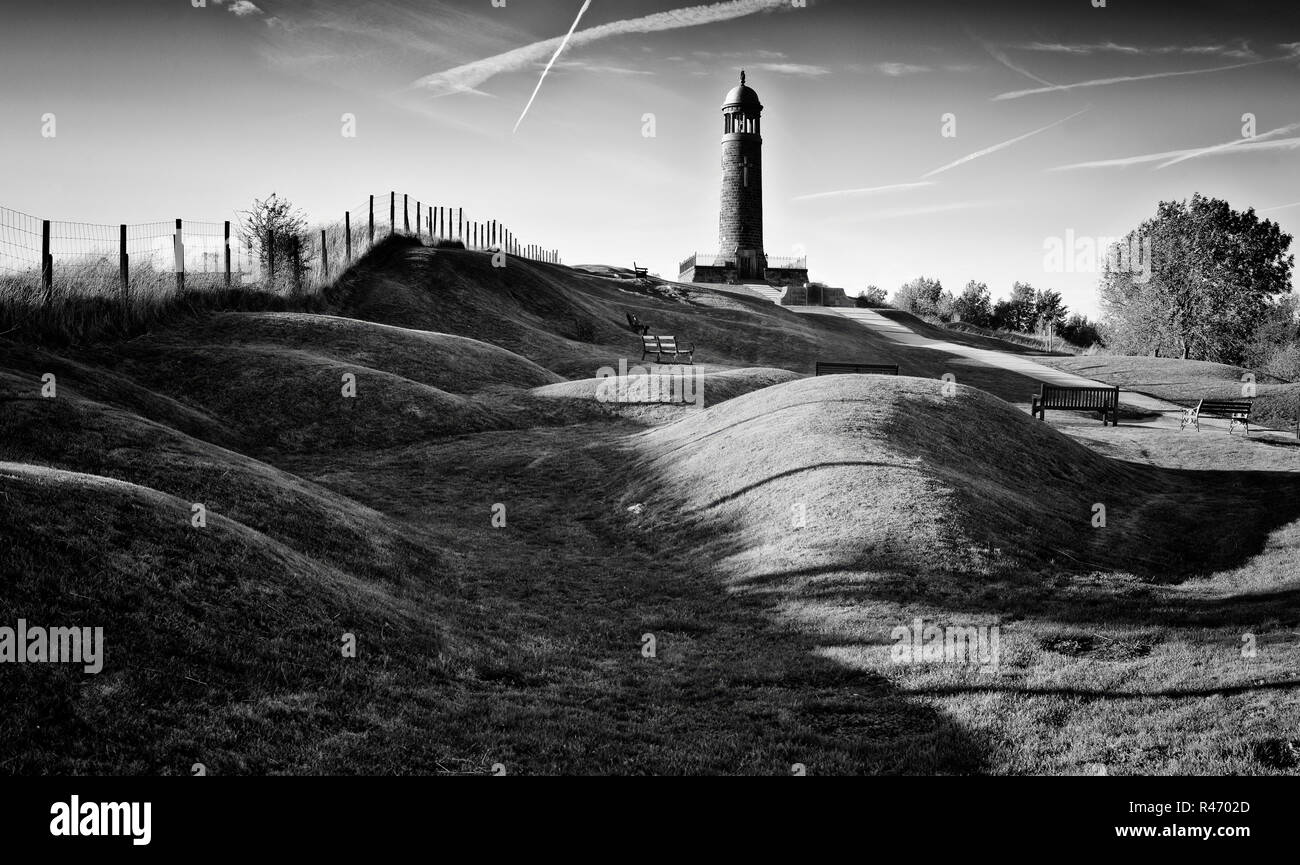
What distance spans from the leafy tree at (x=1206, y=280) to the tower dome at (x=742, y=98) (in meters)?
35.6

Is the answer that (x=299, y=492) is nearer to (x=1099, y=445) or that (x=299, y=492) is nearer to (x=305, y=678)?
(x=305, y=678)

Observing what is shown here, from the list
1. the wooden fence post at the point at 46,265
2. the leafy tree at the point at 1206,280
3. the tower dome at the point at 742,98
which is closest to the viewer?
the wooden fence post at the point at 46,265

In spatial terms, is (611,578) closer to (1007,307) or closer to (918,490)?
(918,490)

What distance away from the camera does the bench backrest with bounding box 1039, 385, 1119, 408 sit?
26.1 m

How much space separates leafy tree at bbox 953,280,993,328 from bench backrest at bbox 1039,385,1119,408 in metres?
94.2

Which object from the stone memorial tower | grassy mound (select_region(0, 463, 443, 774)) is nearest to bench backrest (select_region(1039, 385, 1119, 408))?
grassy mound (select_region(0, 463, 443, 774))

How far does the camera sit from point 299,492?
40.9 feet

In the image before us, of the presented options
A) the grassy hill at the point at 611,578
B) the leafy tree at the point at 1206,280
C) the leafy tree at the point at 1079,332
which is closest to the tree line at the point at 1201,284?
the leafy tree at the point at 1206,280

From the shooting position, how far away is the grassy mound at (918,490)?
1154 centimetres

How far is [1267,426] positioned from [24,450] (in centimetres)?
3434

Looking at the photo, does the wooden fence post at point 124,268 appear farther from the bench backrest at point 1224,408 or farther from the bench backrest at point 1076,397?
the bench backrest at point 1224,408

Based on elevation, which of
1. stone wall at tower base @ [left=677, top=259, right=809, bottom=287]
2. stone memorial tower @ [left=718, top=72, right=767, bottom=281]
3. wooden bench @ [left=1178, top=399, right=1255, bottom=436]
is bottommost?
wooden bench @ [left=1178, top=399, right=1255, bottom=436]

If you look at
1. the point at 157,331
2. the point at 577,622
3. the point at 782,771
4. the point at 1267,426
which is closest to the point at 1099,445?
the point at 1267,426

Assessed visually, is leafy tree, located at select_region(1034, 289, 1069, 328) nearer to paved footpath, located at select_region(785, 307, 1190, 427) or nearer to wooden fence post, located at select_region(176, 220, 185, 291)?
paved footpath, located at select_region(785, 307, 1190, 427)
